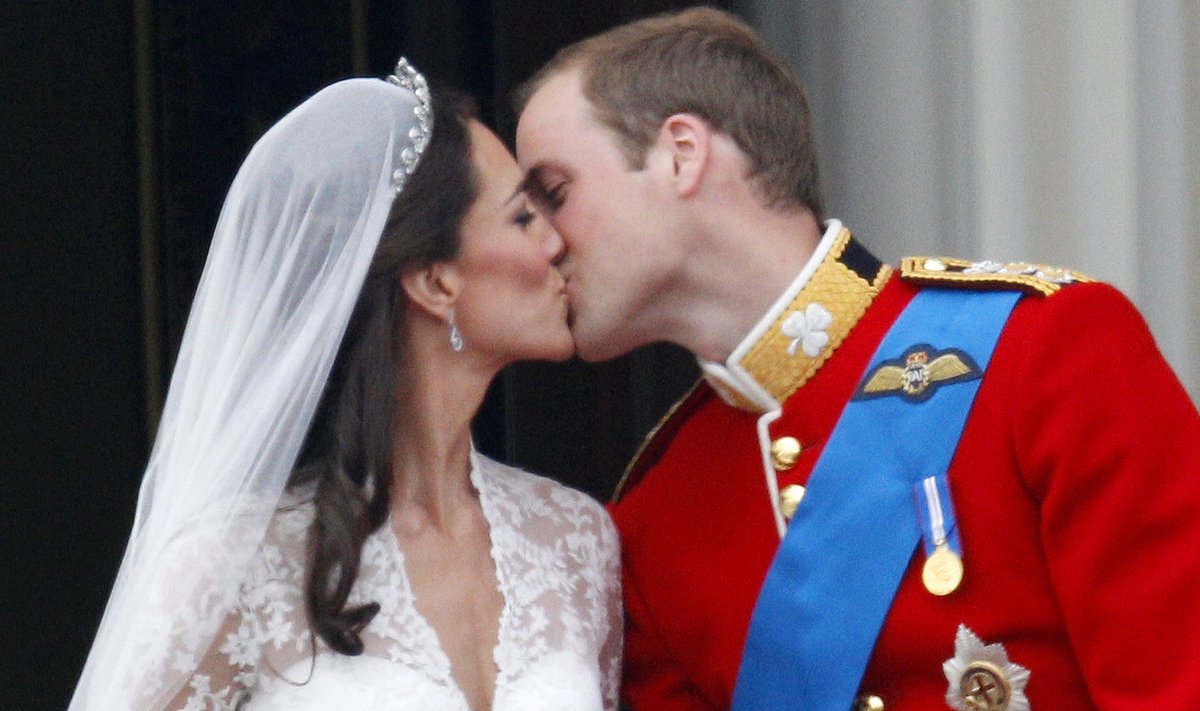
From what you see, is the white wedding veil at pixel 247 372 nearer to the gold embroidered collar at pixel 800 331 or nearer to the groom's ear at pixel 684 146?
the groom's ear at pixel 684 146

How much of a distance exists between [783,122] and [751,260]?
0.67 feet

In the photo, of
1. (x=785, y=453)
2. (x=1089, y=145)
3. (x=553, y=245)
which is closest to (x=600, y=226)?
(x=553, y=245)

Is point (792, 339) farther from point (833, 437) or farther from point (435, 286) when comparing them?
point (435, 286)

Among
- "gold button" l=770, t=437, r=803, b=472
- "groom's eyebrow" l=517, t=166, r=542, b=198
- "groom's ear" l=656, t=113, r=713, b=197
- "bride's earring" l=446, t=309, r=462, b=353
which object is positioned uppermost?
"groom's ear" l=656, t=113, r=713, b=197

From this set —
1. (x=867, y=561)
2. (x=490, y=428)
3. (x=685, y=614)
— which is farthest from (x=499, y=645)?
(x=490, y=428)

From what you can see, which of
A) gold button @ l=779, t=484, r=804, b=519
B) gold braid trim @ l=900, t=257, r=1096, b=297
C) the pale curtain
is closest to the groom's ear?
gold braid trim @ l=900, t=257, r=1096, b=297

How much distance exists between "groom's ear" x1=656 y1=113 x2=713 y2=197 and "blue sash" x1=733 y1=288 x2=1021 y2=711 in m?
0.30

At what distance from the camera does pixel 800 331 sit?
6.42ft

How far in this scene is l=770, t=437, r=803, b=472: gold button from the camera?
193 centimetres

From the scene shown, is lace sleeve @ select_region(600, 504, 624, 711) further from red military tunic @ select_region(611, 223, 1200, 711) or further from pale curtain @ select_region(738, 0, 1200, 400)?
pale curtain @ select_region(738, 0, 1200, 400)

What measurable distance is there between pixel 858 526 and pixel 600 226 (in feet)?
1.49

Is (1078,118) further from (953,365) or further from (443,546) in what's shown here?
(443,546)

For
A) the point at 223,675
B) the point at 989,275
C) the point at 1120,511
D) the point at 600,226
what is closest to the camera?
the point at 1120,511

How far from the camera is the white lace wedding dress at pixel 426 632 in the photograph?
5.97ft
